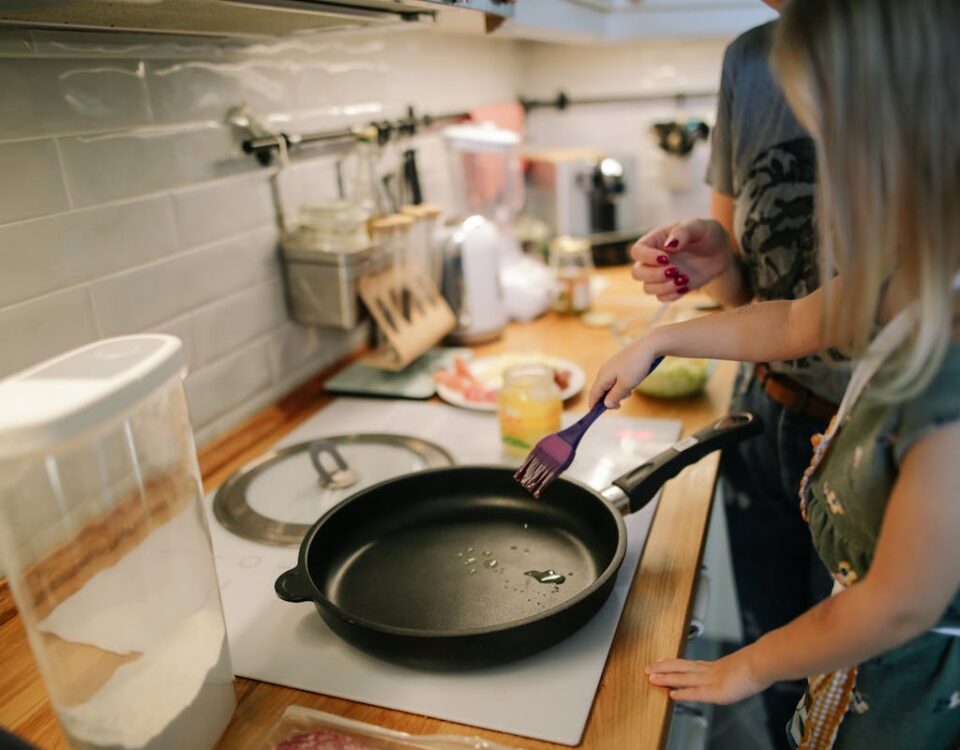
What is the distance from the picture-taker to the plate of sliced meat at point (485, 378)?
133 cm

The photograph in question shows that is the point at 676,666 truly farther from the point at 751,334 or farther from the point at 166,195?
the point at 166,195

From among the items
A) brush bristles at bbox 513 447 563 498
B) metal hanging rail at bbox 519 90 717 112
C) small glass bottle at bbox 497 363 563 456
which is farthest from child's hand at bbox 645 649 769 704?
metal hanging rail at bbox 519 90 717 112

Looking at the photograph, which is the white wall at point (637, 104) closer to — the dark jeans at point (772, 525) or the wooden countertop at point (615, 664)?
the dark jeans at point (772, 525)

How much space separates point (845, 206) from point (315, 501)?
738mm

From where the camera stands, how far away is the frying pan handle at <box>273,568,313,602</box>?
2.55 feet

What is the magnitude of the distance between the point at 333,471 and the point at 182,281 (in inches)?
13.3

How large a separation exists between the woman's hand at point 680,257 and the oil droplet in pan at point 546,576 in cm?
38

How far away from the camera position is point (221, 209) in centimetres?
119

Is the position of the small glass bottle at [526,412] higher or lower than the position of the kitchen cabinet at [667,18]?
lower

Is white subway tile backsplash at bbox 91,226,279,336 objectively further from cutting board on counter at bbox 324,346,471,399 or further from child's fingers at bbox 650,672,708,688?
child's fingers at bbox 650,672,708,688

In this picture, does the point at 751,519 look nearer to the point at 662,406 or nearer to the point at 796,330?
the point at 662,406

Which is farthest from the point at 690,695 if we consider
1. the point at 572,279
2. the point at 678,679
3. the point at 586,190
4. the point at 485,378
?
the point at 586,190

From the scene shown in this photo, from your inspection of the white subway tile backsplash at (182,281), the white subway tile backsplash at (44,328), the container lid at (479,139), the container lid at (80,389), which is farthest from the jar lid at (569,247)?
the container lid at (80,389)

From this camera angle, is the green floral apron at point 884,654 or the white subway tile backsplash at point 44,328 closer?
the green floral apron at point 884,654
